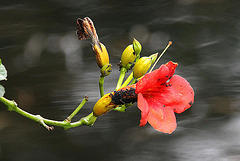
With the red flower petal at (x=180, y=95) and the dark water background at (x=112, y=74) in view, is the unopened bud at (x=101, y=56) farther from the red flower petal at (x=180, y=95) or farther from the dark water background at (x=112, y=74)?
the dark water background at (x=112, y=74)

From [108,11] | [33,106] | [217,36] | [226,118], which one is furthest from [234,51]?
[33,106]

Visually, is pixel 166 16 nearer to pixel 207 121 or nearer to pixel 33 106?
pixel 207 121

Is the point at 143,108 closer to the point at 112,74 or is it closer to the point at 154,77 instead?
the point at 154,77

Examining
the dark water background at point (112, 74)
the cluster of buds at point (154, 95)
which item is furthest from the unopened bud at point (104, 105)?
the dark water background at point (112, 74)

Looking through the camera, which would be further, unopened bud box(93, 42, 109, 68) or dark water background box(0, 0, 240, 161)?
dark water background box(0, 0, 240, 161)

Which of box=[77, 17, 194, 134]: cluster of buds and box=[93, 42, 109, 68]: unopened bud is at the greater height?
box=[93, 42, 109, 68]: unopened bud

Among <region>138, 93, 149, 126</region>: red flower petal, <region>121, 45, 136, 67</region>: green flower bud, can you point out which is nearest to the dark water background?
<region>121, 45, 136, 67</region>: green flower bud

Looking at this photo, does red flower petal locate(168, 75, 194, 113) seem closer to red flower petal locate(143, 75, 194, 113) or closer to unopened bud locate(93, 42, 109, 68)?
red flower petal locate(143, 75, 194, 113)
